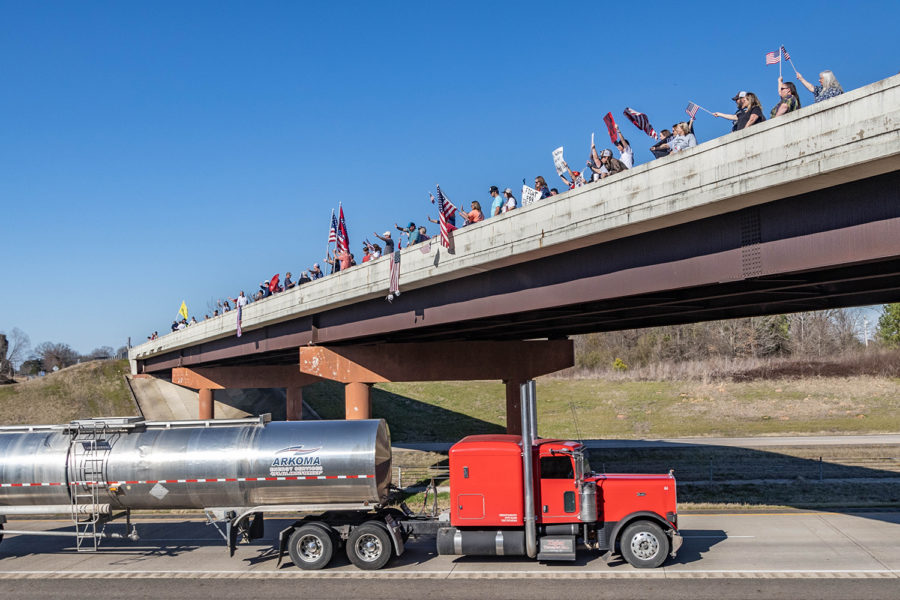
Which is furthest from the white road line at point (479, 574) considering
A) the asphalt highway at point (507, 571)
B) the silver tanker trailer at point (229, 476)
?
the silver tanker trailer at point (229, 476)

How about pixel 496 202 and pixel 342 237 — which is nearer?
pixel 496 202

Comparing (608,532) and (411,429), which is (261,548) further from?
(411,429)

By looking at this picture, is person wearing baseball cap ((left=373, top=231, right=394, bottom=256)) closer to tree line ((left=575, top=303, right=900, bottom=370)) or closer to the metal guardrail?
the metal guardrail

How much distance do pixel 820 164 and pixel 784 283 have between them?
3.82m

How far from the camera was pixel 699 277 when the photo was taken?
13781mm

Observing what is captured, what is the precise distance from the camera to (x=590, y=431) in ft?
160

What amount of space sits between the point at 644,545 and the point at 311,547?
7.22m

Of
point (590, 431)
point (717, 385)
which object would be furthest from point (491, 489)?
point (717, 385)

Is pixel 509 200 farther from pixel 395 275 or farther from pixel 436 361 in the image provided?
pixel 436 361

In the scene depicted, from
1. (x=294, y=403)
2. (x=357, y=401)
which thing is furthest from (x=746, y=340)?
(x=357, y=401)

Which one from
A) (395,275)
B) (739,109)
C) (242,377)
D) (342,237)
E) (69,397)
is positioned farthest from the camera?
(69,397)

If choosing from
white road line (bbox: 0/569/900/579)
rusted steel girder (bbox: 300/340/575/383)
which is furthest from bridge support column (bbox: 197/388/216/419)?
white road line (bbox: 0/569/900/579)

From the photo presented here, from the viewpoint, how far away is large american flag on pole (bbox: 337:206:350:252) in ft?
91.6

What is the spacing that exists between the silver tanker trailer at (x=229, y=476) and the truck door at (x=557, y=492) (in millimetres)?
3368
